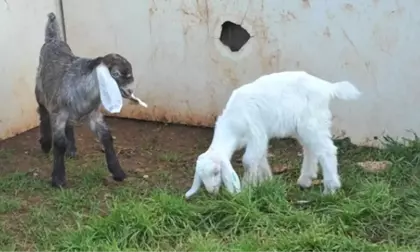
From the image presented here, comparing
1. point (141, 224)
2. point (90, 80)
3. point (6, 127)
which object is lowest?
point (6, 127)

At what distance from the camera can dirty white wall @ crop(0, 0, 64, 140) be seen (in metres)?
7.15

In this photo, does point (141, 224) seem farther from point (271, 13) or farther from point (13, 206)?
point (271, 13)

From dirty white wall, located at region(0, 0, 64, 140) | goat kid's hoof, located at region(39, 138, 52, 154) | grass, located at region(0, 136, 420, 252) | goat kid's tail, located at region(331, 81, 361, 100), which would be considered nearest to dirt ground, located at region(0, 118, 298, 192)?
goat kid's hoof, located at region(39, 138, 52, 154)

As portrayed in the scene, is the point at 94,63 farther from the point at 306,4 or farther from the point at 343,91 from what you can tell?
the point at 306,4

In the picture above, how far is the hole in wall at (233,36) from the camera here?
697 cm

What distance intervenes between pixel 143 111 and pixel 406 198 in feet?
10.4

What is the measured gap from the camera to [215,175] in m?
5.03

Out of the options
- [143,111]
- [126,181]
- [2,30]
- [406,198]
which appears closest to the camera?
[406,198]

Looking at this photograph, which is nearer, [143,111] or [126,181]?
[126,181]

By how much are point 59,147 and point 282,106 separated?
1.68 meters

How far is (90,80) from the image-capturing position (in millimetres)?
5723

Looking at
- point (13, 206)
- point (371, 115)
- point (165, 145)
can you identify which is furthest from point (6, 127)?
point (371, 115)

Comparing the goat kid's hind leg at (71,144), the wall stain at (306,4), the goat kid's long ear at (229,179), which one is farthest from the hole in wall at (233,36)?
the goat kid's long ear at (229,179)

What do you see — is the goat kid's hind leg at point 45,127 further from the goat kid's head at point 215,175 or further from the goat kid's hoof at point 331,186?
the goat kid's hoof at point 331,186
